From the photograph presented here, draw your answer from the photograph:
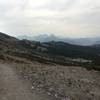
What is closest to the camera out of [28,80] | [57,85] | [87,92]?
[87,92]

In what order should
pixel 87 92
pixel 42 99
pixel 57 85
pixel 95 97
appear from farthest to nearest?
1. pixel 57 85
2. pixel 87 92
3. pixel 95 97
4. pixel 42 99

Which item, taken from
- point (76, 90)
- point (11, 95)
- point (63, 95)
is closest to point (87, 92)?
point (76, 90)

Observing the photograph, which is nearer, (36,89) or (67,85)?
(36,89)

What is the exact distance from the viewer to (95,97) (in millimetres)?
13758

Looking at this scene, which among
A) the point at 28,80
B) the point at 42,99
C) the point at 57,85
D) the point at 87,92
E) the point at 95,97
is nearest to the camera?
the point at 42,99

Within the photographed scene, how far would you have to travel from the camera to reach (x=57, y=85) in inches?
639

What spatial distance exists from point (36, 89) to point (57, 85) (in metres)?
1.69

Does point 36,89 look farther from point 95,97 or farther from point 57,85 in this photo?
point 95,97

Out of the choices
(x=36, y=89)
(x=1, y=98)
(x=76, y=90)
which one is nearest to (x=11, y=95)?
(x=1, y=98)

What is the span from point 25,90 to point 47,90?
1.49 metres

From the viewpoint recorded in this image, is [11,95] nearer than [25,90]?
Yes

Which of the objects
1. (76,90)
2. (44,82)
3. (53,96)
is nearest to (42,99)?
(53,96)

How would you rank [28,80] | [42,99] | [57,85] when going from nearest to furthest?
1. [42,99]
2. [57,85]
3. [28,80]

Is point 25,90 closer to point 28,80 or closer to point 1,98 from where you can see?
point 1,98
